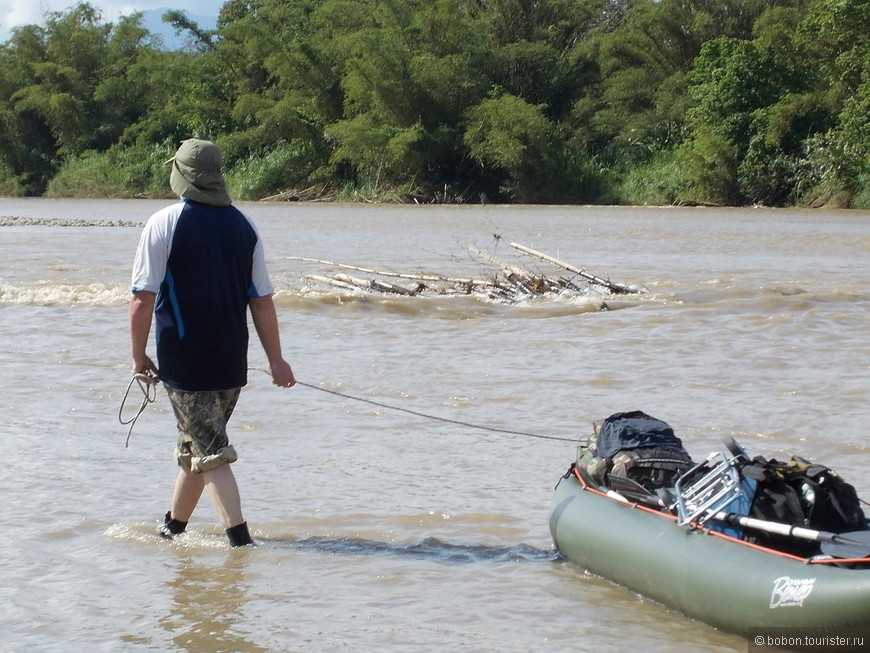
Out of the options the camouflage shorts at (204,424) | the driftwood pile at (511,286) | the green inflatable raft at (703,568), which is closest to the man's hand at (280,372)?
the camouflage shorts at (204,424)

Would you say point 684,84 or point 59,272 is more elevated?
point 684,84

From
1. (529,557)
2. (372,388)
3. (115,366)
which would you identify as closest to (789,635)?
(529,557)

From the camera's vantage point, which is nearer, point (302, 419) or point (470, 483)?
point (470, 483)

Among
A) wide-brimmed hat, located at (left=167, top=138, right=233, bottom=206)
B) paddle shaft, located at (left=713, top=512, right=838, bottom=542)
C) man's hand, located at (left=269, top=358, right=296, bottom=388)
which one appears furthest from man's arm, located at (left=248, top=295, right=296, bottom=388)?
paddle shaft, located at (left=713, top=512, right=838, bottom=542)

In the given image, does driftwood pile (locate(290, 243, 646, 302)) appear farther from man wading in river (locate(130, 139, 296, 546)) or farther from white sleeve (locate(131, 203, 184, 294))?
white sleeve (locate(131, 203, 184, 294))

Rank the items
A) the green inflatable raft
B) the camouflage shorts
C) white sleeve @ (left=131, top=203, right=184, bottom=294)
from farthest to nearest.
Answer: the camouflage shorts < white sleeve @ (left=131, top=203, right=184, bottom=294) < the green inflatable raft

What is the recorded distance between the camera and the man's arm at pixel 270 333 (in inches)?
184

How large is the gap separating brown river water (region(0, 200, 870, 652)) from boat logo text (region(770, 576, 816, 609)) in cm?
28

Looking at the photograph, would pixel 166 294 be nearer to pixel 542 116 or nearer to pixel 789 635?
pixel 789 635

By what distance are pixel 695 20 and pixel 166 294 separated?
135ft

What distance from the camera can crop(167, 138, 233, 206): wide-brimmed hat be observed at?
451cm

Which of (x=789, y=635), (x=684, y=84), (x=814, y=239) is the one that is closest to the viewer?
(x=789, y=635)

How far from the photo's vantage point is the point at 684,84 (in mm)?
41688

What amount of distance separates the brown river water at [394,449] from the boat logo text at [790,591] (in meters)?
0.28
